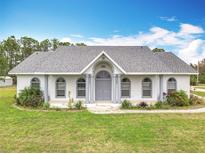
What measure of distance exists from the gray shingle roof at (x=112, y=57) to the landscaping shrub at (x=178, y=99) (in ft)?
7.08

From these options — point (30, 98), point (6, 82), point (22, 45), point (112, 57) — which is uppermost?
point (22, 45)

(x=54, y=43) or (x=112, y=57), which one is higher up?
(x=54, y=43)

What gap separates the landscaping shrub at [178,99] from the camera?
59.8 ft

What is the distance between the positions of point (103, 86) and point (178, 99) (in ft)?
22.2

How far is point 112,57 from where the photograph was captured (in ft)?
70.7

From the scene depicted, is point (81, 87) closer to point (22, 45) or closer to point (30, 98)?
point (30, 98)

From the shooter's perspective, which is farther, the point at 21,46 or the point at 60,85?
the point at 21,46

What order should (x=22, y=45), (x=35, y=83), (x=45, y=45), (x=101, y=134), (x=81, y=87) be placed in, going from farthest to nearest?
1. (x=45, y=45)
2. (x=22, y=45)
3. (x=35, y=83)
4. (x=81, y=87)
5. (x=101, y=134)

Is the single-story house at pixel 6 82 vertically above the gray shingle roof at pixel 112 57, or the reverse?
the gray shingle roof at pixel 112 57

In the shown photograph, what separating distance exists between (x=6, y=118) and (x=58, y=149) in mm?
6752

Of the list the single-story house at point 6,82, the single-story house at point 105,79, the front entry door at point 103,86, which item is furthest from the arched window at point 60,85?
the single-story house at point 6,82

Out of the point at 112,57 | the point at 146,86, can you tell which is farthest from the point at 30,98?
the point at 146,86

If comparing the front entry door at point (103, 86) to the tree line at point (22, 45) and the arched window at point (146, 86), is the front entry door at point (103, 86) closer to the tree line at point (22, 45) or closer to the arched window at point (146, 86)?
the arched window at point (146, 86)

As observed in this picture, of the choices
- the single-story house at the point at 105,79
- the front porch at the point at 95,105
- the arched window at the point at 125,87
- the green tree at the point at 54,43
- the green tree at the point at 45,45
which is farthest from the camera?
the green tree at the point at 54,43
